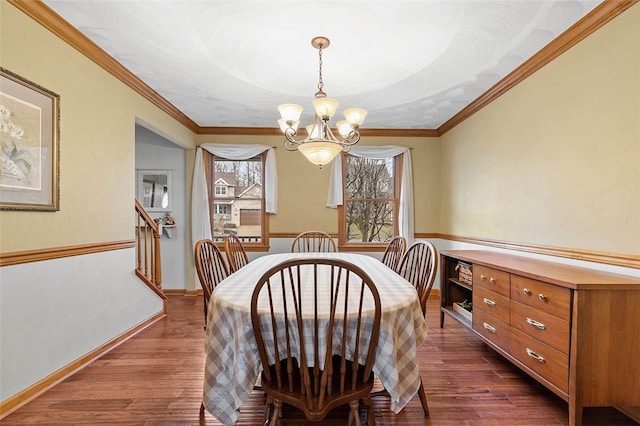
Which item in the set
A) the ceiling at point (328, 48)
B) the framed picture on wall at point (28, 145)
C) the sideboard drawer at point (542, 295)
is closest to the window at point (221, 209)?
the ceiling at point (328, 48)

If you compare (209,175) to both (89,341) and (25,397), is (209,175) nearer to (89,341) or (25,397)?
(89,341)

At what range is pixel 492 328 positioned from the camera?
7.26ft

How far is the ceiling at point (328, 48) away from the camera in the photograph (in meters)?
1.83

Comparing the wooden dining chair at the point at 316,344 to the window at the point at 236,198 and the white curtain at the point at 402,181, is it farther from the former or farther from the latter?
the window at the point at 236,198

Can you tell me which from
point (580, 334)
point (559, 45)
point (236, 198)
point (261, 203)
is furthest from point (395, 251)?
point (236, 198)

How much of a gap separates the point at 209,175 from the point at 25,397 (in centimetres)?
302

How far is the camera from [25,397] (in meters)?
1.78

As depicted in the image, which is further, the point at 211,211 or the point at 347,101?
the point at 211,211

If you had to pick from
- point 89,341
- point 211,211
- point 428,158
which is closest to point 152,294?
point 89,341

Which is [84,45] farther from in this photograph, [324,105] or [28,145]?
[324,105]

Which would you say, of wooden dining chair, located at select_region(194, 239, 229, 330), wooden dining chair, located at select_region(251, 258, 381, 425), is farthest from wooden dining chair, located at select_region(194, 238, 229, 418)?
wooden dining chair, located at select_region(251, 258, 381, 425)

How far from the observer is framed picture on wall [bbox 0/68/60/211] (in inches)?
65.8

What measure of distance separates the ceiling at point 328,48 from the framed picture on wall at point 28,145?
1.88ft

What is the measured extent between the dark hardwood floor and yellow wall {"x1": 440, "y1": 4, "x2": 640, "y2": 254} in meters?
1.01
